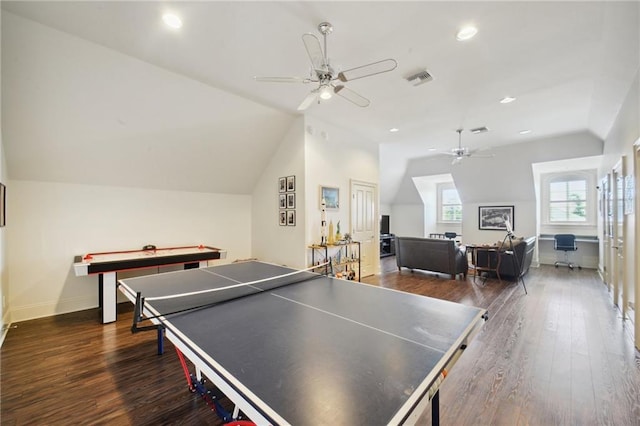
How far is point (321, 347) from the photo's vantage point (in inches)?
47.9

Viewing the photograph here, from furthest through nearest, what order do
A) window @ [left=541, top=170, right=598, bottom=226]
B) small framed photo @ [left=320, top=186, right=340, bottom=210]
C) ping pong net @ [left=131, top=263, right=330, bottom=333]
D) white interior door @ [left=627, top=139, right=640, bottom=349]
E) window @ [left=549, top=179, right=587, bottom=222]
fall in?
window @ [left=549, top=179, right=587, bottom=222]
window @ [left=541, top=170, right=598, bottom=226]
small framed photo @ [left=320, top=186, right=340, bottom=210]
white interior door @ [left=627, top=139, right=640, bottom=349]
ping pong net @ [left=131, top=263, right=330, bottom=333]

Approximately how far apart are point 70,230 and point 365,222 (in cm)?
510

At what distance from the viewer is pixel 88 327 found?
3428 millimetres

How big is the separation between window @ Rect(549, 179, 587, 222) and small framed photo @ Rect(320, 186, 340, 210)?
6795 mm

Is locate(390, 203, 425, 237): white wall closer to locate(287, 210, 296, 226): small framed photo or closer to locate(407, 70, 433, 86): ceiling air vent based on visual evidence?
locate(287, 210, 296, 226): small framed photo

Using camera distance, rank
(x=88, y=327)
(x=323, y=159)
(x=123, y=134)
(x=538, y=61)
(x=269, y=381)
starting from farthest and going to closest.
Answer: (x=323, y=159) < (x=123, y=134) < (x=88, y=327) < (x=538, y=61) < (x=269, y=381)

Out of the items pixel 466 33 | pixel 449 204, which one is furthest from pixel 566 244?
pixel 466 33

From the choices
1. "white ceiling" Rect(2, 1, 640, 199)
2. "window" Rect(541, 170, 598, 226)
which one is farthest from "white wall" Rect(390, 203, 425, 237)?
"white ceiling" Rect(2, 1, 640, 199)

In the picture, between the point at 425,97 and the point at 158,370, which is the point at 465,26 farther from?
the point at 158,370

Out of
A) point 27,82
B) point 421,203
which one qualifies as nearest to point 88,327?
point 27,82

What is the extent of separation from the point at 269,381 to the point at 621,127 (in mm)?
5658

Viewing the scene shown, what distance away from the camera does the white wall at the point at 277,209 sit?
4867 millimetres

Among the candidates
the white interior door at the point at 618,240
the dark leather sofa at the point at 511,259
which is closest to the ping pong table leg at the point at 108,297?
the white interior door at the point at 618,240

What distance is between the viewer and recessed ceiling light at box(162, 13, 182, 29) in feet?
7.92
